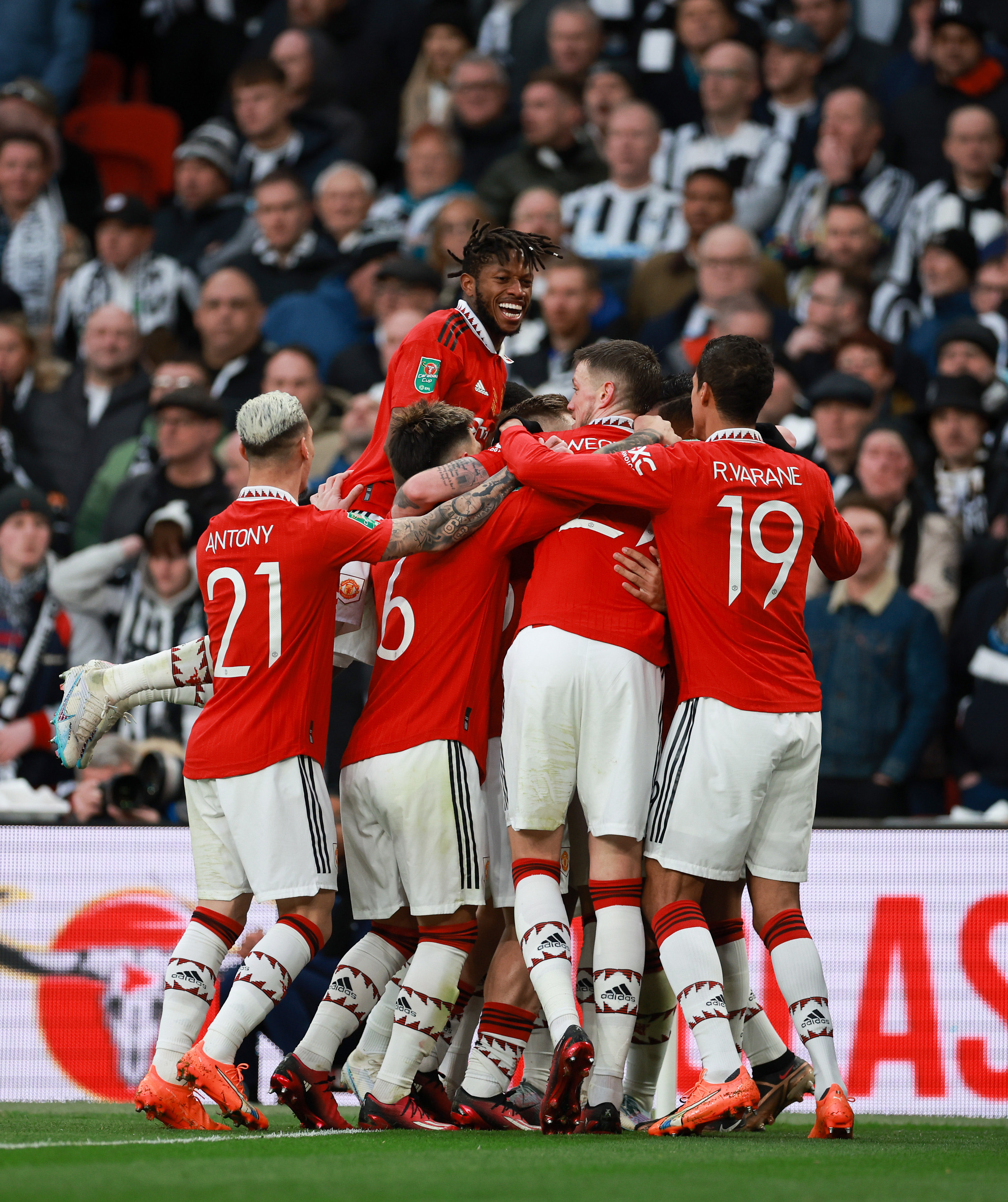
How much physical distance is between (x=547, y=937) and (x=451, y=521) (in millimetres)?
1397

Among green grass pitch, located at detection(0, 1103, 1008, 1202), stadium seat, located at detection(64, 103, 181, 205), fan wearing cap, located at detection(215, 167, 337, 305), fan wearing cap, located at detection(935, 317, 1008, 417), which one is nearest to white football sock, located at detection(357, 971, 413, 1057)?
green grass pitch, located at detection(0, 1103, 1008, 1202)

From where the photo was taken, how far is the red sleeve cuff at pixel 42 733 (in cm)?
942

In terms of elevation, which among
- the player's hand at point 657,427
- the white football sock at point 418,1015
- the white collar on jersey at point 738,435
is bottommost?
the white football sock at point 418,1015

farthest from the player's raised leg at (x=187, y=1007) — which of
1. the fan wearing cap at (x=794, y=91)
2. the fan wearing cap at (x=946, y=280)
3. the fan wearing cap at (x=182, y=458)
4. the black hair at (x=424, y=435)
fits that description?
the fan wearing cap at (x=794, y=91)

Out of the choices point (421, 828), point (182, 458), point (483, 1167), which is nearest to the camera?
point (483, 1167)

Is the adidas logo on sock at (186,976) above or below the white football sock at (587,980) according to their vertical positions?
above

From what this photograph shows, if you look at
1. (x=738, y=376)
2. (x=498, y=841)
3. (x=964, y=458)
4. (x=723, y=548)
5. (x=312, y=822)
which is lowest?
(x=498, y=841)

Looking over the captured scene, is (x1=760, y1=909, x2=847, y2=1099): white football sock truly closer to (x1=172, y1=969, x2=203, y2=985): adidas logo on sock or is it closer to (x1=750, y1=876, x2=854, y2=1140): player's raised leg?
(x1=750, y1=876, x2=854, y2=1140): player's raised leg

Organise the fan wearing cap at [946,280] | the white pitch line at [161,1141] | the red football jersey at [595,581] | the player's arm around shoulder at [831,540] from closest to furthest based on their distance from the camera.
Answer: the white pitch line at [161,1141] → the red football jersey at [595,581] → the player's arm around shoulder at [831,540] → the fan wearing cap at [946,280]

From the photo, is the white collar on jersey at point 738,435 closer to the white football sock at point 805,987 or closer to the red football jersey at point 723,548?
the red football jersey at point 723,548

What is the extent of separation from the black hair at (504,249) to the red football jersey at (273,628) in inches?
48.2

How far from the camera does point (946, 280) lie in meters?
10.7

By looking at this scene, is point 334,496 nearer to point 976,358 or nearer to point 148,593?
point 148,593

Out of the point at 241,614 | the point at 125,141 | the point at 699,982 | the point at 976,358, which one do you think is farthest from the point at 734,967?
the point at 125,141
